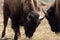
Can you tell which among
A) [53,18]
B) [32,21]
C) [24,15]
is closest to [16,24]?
[24,15]

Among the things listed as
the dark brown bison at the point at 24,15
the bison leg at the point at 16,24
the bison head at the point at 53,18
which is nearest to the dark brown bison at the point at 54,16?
the bison head at the point at 53,18

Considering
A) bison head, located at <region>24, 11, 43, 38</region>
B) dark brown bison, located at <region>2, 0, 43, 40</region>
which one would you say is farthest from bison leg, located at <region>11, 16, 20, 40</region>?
bison head, located at <region>24, 11, 43, 38</region>

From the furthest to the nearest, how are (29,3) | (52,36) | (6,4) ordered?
1. (52,36)
2. (6,4)
3. (29,3)

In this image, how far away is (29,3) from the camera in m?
6.42

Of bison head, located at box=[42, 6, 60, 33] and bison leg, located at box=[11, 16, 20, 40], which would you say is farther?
bison leg, located at box=[11, 16, 20, 40]

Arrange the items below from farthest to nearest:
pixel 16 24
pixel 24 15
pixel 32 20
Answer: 1. pixel 16 24
2. pixel 24 15
3. pixel 32 20

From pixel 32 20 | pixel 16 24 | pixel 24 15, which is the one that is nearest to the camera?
pixel 32 20

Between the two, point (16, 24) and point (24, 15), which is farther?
point (16, 24)

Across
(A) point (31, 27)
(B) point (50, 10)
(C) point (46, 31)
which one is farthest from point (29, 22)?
(C) point (46, 31)

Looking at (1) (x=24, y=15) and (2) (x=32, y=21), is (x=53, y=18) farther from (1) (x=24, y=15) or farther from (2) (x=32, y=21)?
(1) (x=24, y=15)

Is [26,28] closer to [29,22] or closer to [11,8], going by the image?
[29,22]

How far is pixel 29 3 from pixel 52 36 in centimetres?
165

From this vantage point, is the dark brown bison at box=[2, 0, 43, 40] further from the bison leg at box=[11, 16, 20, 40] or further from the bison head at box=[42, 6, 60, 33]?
the bison head at box=[42, 6, 60, 33]

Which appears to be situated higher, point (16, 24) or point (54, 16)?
point (54, 16)
